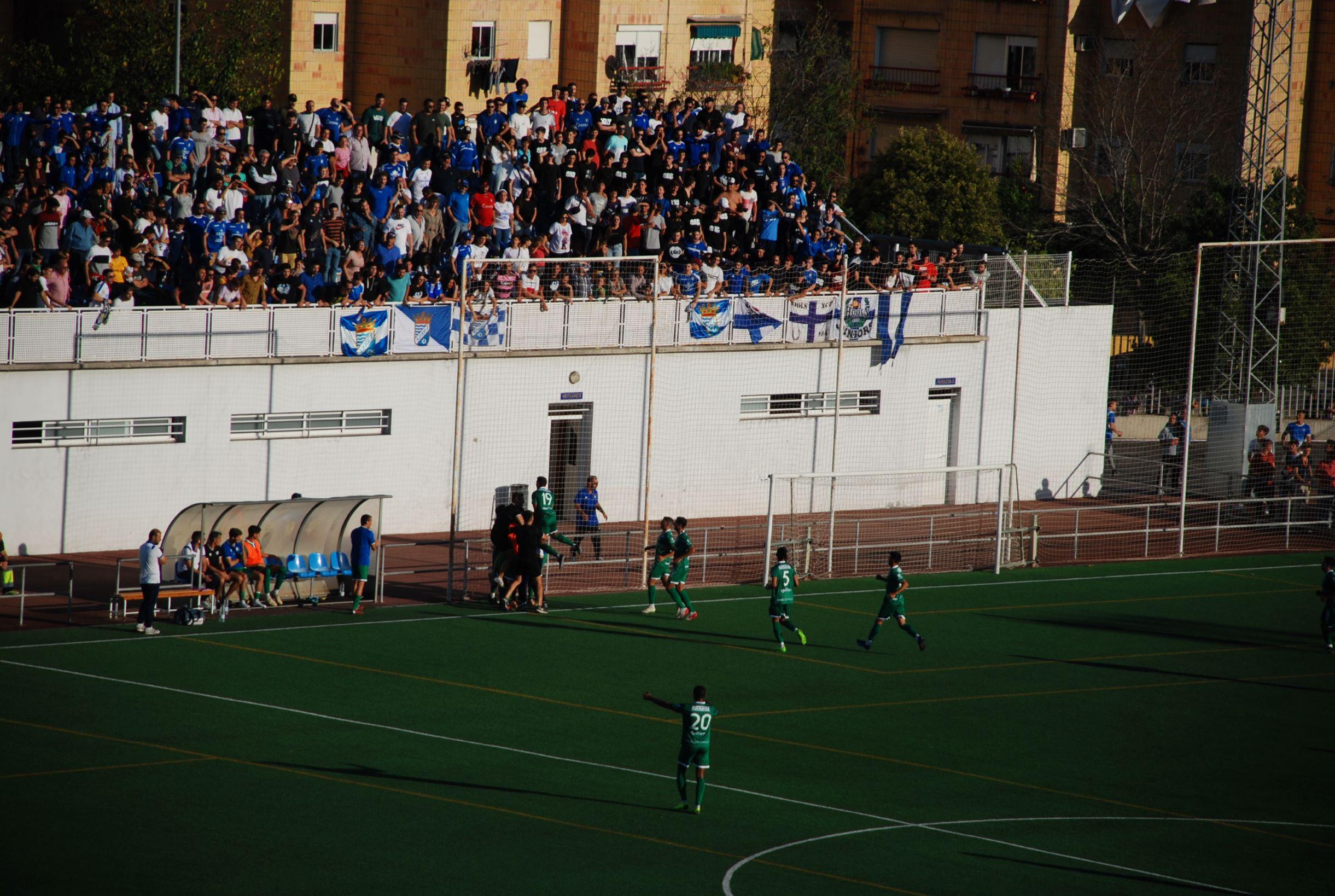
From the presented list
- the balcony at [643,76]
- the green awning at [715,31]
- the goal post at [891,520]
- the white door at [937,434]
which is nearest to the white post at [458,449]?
the goal post at [891,520]

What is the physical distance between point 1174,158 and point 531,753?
46.2 metres

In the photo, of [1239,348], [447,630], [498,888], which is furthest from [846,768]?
[1239,348]

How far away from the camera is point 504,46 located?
51.6 meters

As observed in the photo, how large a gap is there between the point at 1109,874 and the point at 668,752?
586 centimetres

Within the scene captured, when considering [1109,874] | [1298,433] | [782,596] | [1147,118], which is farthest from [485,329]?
[1147,118]

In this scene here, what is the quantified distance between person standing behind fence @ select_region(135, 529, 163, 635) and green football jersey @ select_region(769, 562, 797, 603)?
904cm

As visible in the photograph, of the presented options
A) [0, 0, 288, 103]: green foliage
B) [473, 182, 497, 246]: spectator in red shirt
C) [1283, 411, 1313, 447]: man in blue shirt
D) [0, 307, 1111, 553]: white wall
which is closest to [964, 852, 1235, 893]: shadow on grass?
[0, 307, 1111, 553]: white wall

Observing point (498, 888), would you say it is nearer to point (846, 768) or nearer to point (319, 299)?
point (846, 768)

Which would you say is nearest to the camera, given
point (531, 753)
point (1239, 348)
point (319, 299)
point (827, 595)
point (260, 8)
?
point (531, 753)

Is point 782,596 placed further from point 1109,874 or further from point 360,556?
point 1109,874

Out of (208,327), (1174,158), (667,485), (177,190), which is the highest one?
(1174,158)

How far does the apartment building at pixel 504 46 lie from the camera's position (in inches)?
1982

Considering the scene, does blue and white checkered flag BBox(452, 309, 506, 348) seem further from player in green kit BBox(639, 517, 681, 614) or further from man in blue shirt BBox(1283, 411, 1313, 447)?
man in blue shirt BBox(1283, 411, 1313, 447)

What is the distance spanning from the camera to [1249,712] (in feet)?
80.0
